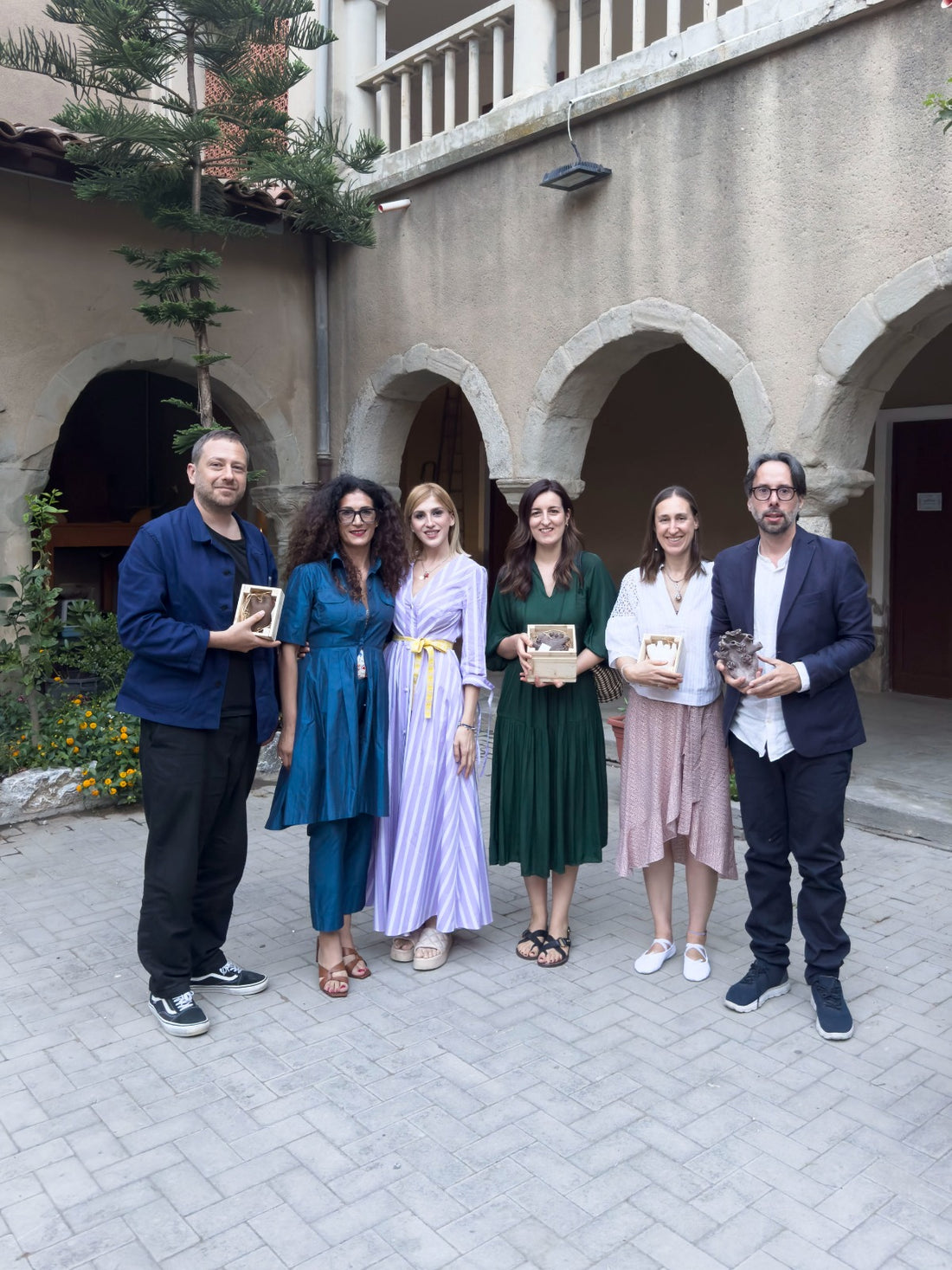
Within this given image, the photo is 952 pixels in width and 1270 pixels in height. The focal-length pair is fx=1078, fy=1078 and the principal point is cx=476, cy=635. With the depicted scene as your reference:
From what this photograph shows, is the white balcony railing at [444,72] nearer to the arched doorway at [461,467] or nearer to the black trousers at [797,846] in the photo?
the arched doorway at [461,467]

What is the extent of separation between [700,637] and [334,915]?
164 centimetres

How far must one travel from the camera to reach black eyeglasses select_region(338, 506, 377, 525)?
12.6ft

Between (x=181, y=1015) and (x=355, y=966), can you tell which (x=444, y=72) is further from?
(x=181, y=1015)

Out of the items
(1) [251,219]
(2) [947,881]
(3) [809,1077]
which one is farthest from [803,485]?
(1) [251,219]

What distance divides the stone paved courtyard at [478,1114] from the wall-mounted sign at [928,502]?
5202mm

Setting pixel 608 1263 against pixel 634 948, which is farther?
pixel 634 948

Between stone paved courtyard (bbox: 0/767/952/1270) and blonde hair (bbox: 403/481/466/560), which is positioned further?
blonde hair (bbox: 403/481/466/560)

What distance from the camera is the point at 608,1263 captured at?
2.47m

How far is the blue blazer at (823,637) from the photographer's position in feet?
11.3

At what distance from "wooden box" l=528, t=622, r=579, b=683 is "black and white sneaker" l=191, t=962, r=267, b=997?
1503 mm

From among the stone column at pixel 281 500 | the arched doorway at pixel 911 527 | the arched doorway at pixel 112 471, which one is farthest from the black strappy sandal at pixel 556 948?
the arched doorway at pixel 112 471

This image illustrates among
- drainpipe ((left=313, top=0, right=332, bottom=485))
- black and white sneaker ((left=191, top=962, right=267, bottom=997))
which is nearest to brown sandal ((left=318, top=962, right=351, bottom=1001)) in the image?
black and white sneaker ((left=191, top=962, right=267, bottom=997))

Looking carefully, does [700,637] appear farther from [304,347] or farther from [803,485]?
[304,347]

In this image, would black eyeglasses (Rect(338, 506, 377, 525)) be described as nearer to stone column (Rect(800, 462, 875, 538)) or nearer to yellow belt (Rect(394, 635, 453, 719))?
yellow belt (Rect(394, 635, 453, 719))
